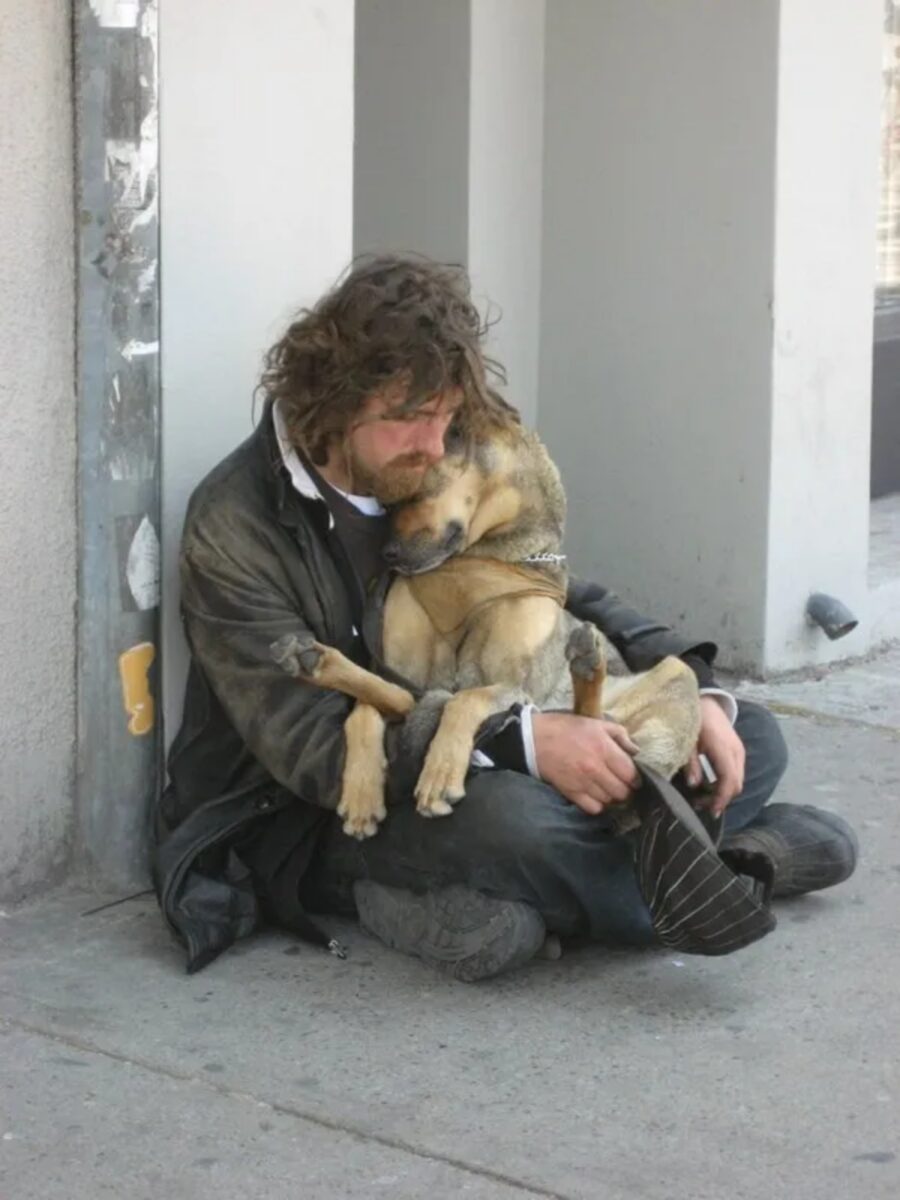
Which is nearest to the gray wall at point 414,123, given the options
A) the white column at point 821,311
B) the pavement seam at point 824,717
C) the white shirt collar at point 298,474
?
the white column at point 821,311

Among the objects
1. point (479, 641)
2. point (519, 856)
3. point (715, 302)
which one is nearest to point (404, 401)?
point (479, 641)

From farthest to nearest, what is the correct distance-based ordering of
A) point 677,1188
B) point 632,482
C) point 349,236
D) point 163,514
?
point 632,482
point 349,236
point 163,514
point 677,1188

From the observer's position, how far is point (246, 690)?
12.8 ft

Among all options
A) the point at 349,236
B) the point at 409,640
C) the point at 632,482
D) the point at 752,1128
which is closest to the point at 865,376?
the point at 632,482

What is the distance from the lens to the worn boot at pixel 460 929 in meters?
3.79

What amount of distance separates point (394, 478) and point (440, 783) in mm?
559

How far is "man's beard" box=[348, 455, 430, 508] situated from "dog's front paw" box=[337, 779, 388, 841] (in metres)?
0.53

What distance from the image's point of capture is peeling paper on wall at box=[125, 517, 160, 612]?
162 inches

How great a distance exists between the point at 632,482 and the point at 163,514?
7.61 ft

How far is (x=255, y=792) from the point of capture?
4039 mm

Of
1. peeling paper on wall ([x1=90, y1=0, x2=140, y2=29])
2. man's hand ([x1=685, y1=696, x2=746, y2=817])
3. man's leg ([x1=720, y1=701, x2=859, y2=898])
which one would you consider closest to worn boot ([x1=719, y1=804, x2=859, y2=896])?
man's leg ([x1=720, y1=701, x2=859, y2=898])

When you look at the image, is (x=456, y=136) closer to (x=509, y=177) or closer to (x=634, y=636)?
(x=509, y=177)

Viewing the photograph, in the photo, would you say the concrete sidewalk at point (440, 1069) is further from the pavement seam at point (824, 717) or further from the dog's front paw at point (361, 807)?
the pavement seam at point (824, 717)

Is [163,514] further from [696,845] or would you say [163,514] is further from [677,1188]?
[677,1188]
